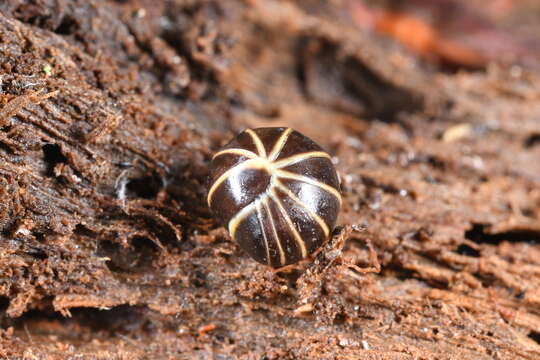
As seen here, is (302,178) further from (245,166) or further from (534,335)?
(534,335)

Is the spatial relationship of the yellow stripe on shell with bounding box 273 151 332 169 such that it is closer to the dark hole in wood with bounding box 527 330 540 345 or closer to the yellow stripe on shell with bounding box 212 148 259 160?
the yellow stripe on shell with bounding box 212 148 259 160

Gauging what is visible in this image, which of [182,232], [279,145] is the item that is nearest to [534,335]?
[279,145]

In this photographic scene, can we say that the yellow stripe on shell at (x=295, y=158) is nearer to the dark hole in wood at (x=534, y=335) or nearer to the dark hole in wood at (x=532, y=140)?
the dark hole in wood at (x=534, y=335)

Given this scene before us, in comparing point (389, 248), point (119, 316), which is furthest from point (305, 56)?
point (119, 316)

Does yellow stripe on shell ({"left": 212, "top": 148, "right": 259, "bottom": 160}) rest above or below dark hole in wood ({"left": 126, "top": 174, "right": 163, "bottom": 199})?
above

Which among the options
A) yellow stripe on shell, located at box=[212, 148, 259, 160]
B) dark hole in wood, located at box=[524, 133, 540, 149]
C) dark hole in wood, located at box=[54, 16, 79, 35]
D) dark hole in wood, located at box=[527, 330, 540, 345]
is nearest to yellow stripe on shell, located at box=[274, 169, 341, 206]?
yellow stripe on shell, located at box=[212, 148, 259, 160]

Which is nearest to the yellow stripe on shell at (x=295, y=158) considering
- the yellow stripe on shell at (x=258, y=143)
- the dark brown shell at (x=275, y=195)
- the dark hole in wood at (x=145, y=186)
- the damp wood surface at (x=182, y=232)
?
the dark brown shell at (x=275, y=195)

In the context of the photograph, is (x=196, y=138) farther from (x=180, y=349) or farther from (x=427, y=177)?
(x=427, y=177)
